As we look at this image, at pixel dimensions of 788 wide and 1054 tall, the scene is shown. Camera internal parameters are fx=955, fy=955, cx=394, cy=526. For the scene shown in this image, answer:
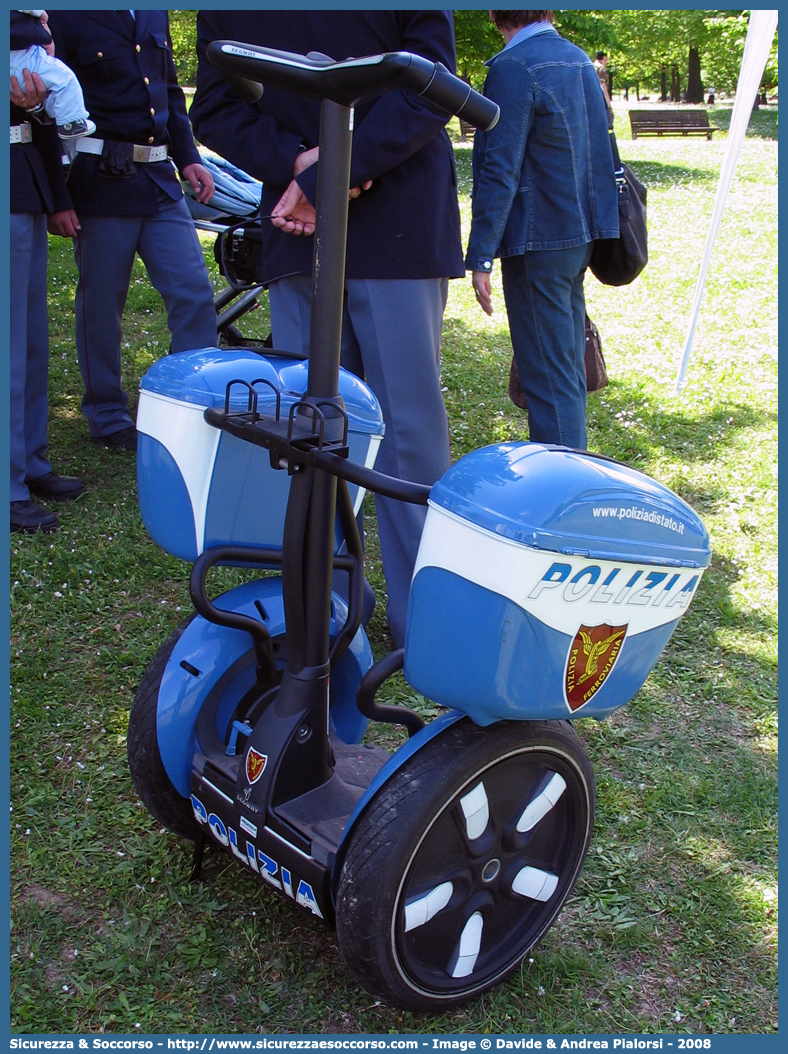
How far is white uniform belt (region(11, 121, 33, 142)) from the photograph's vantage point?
363 centimetres

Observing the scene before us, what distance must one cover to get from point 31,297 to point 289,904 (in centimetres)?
277

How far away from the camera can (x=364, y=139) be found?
7.70ft

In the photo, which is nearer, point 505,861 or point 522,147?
point 505,861

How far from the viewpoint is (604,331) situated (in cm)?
684

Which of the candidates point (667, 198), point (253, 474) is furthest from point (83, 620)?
point (667, 198)

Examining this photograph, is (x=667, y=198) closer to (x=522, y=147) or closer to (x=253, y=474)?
(x=522, y=147)

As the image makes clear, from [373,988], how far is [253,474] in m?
1.02

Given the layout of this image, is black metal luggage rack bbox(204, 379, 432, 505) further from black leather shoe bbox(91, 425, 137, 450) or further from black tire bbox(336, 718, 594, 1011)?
black leather shoe bbox(91, 425, 137, 450)

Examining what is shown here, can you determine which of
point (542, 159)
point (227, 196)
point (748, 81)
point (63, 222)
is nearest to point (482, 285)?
point (542, 159)

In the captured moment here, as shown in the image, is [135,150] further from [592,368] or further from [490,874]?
[490,874]

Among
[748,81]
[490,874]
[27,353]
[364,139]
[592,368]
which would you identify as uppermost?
[748,81]

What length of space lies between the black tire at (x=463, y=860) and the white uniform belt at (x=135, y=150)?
337 cm

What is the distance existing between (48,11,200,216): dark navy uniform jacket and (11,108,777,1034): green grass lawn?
1.15m

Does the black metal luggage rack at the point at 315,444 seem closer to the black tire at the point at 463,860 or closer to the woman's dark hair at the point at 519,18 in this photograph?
the black tire at the point at 463,860
